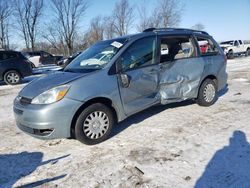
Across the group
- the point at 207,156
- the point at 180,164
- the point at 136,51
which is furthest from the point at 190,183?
the point at 136,51

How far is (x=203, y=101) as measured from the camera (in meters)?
6.00

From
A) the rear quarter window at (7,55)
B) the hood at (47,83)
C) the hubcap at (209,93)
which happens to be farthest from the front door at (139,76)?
the rear quarter window at (7,55)

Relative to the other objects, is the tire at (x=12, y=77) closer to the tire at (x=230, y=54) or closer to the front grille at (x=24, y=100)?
the front grille at (x=24, y=100)

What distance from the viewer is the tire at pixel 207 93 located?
592 cm

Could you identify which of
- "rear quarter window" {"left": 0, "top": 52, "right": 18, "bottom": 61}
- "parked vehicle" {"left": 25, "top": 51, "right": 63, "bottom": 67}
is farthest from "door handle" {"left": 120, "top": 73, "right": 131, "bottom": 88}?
"parked vehicle" {"left": 25, "top": 51, "right": 63, "bottom": 67}

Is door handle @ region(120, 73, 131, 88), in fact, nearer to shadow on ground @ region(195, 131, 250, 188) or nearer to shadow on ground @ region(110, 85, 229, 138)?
shadow on ground @ region(110, 85, 229, 138)

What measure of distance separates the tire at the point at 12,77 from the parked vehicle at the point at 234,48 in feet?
59.2

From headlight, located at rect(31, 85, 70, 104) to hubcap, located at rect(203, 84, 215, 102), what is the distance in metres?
3.41

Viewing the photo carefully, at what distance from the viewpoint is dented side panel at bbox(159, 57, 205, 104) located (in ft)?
17.0

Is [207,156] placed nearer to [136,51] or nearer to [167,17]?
[136,51]

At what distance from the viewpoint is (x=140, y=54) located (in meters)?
4.85

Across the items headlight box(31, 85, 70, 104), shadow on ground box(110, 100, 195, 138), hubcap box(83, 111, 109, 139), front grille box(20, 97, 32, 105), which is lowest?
shadow on ground box(110, 100, 195, 138)

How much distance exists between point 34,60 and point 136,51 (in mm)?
20418

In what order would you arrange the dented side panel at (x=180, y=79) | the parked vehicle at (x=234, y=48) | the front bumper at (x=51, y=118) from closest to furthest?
the front bumper at (x=51, y=118)
the dented side panel at (x=180, y=79)
the parked vehicle at (x=234, y=48)
